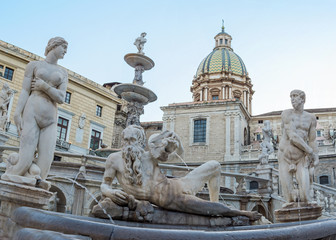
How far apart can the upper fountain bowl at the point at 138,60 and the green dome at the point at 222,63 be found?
38.7 m

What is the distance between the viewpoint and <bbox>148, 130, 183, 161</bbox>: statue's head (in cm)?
341

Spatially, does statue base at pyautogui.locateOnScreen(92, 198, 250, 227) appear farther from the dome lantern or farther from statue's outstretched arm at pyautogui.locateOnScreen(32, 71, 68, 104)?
the dome lantern

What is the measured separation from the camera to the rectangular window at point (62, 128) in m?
30.2

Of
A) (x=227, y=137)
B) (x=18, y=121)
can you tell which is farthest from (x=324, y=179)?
(x=18, y=121)

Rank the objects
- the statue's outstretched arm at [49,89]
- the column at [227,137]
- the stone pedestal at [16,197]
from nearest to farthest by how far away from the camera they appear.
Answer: the stone pedestal at [16,197] < the statue's outstretched arm at [49,89] < the column at [227,137]

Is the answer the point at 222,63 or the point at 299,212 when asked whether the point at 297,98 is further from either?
the point at 222,63

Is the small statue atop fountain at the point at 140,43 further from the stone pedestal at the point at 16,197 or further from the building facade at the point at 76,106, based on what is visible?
the building facade at the point at 76,106

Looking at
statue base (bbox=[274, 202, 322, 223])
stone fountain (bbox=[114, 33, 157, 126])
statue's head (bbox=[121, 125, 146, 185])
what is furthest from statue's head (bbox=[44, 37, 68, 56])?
stone fountain (bbox=[114, 33, 157, 126])

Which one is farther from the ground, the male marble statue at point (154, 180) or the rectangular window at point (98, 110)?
the rectangular window at point (98, 110)

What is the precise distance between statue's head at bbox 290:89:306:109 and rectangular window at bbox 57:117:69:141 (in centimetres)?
2702

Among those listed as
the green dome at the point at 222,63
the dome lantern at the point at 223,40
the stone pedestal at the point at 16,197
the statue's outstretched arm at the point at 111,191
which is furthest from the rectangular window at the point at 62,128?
the dome lantern at the point at 223,40

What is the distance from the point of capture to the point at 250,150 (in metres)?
37.8

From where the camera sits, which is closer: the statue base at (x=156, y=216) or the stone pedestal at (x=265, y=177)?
the statue base at (x=156, y=216)

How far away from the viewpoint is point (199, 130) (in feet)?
138
